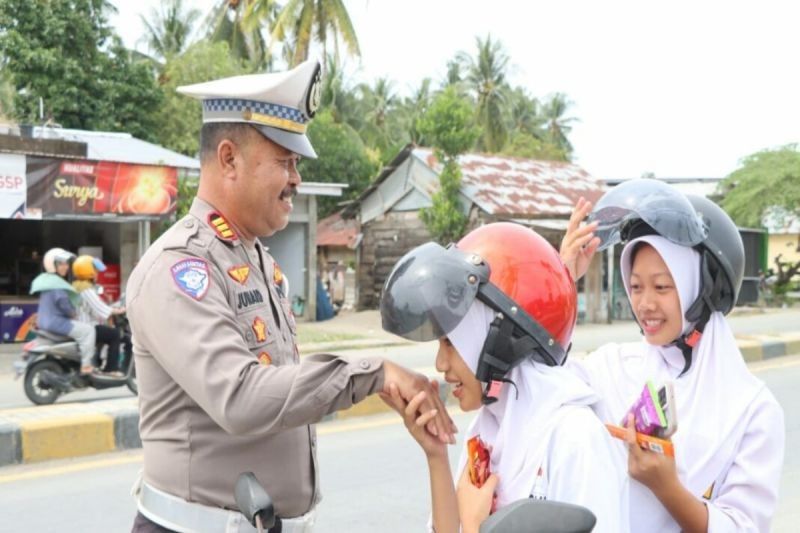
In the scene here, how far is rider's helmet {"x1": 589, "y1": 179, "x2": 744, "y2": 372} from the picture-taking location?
6.86 ft

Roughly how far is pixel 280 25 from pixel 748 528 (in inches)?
730

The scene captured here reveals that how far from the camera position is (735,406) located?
1.94 meters

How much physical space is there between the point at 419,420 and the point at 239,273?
0.61 m

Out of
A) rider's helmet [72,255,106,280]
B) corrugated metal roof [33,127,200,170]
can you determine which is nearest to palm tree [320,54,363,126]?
corrugated metal roof [33,127,200,170]

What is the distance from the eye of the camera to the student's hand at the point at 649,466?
169 centimetres

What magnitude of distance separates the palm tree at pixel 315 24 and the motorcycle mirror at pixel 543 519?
1827 centimetres

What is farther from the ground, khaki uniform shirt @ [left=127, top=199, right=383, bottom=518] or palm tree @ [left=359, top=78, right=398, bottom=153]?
palm tree @ [left=359, top=78, right=398, bottom=153]

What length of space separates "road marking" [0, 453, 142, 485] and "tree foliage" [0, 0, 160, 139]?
14.5 meters

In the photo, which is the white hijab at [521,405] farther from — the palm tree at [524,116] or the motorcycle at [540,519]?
the palm tree at [524,116]

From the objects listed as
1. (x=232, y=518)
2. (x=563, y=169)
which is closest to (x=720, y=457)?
(x=232, y=518)

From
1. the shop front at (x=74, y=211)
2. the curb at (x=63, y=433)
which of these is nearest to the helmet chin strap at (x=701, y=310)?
the curb at (x=63, y=433)

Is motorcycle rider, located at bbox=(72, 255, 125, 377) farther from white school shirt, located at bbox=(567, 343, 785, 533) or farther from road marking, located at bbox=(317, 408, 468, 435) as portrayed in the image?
white school shirt, located at bbox=(567, 343, 785, 533)

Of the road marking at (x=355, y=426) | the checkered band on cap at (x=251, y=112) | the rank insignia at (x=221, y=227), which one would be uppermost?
the checkered band on cap at (x=251, y=112)

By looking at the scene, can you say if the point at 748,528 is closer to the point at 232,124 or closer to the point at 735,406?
the point at 735,406
